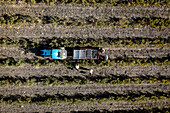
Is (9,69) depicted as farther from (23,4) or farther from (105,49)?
(105,49)

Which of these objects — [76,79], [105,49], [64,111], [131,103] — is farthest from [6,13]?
[131,103]

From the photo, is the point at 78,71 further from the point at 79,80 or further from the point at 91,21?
the point at 91,21

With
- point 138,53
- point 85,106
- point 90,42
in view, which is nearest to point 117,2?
point 90,42

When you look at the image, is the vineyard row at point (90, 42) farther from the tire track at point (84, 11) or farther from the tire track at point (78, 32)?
the tire track at point (84, 11)

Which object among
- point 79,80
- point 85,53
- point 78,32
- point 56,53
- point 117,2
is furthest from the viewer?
point 117,2

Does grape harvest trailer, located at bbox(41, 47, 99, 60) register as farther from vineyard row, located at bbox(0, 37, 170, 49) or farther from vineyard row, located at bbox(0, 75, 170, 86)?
vineyard row, located at bbox(0, 75, 170, 86)

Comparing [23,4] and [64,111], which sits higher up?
[23,4]
